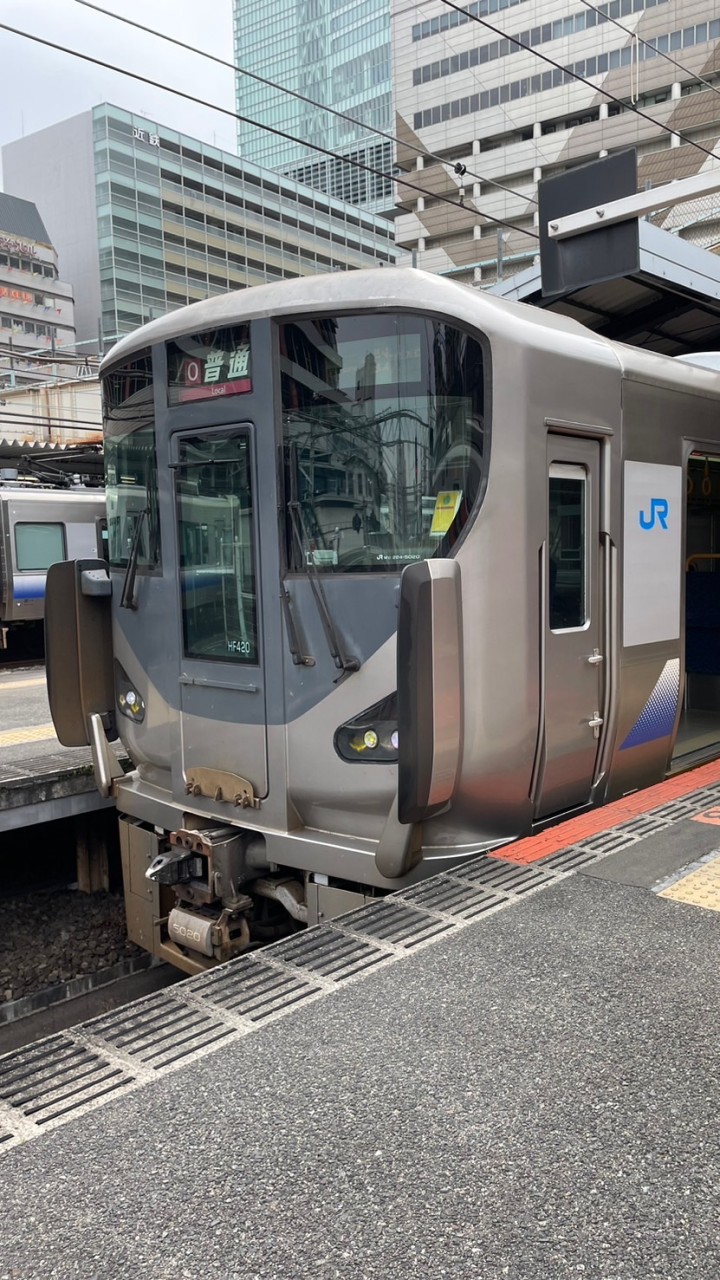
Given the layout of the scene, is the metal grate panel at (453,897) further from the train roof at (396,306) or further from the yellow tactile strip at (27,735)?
the yellow tactile strip at (27,735)

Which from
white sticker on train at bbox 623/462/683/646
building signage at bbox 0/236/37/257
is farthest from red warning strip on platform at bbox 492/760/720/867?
building signage at bbox 0/236/37/257

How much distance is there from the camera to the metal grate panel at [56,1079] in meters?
2.52

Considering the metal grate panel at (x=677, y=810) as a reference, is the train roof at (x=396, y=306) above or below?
above

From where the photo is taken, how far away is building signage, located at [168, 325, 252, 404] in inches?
173

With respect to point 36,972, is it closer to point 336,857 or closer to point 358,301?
point 336,857

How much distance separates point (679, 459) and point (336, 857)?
2951 millimetres

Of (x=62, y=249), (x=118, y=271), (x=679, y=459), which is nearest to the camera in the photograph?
(x=679, y=459)

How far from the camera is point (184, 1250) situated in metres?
1.99

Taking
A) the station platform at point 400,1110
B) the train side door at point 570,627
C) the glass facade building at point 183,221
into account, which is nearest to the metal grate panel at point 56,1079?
the station platform at point 400,1110

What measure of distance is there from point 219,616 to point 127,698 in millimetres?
1061

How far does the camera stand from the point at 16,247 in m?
77.2

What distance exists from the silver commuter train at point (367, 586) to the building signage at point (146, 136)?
3028 inches

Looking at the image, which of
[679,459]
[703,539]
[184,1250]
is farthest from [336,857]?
[703,539]

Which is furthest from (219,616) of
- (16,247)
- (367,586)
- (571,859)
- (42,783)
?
A: (16,247)
